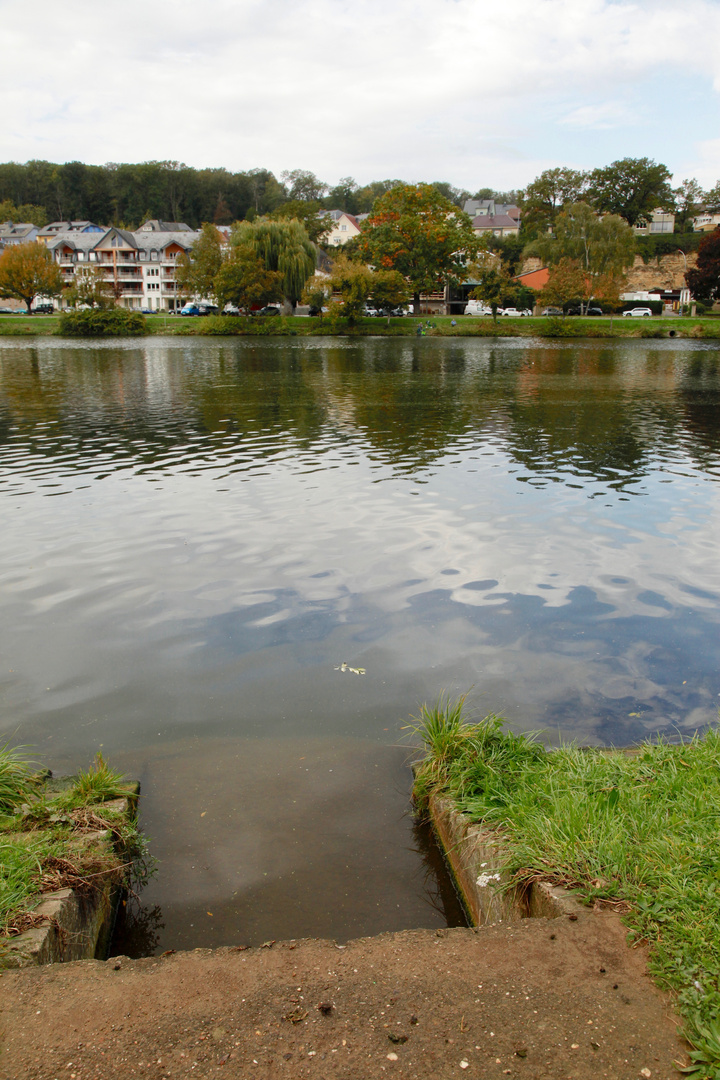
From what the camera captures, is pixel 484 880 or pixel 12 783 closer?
pixel 484 880

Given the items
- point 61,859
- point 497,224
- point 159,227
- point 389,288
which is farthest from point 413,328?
point 497,224

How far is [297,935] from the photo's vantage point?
13.5ft

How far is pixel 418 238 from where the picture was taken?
7725cm

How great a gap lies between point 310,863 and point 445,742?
4.15 ft

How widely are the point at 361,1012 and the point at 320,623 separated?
527 cm

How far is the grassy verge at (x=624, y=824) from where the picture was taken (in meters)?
3.05

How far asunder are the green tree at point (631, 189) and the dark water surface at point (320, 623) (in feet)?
396

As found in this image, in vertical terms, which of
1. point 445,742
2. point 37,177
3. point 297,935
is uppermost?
point 37,177

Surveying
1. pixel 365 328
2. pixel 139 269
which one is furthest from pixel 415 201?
pixel 139 269

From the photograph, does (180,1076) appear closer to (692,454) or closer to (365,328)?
(692,454)

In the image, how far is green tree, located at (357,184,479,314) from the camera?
252 ft

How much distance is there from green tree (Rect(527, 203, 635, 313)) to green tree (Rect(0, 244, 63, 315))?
186 ft

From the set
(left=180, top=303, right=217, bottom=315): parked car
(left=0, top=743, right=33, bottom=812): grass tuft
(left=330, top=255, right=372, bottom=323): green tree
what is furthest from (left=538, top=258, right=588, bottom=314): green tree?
(left=0, top=743, right=33, bottom=812): grass tuft

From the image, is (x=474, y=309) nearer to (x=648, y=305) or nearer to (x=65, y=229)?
(x=648, y=305)
